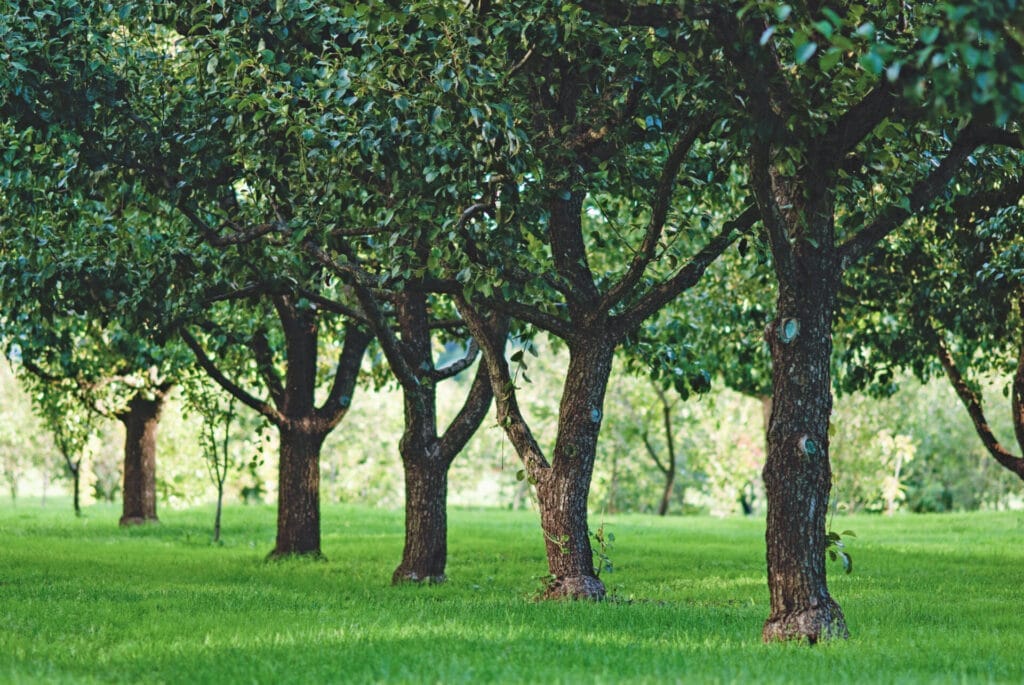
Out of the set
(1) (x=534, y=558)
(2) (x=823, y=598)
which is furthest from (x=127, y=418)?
(2) (x=823, y=598)

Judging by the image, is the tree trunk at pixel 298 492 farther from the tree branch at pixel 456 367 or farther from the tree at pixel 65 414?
the tree at pixel 65 414

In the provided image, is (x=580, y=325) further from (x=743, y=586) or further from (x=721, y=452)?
(x=721, y=452)

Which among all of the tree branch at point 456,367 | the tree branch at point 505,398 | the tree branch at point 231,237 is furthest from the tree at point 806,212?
the tree branch at point 456,367

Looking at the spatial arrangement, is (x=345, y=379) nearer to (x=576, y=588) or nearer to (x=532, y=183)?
(x=576, y=588)

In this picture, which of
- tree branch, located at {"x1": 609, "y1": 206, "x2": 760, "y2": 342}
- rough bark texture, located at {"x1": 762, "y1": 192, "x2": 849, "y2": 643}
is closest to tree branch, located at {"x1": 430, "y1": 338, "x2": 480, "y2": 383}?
tree branch, located at {"x1": 609, "y1": 206, "x2": 760, "y2": 342}

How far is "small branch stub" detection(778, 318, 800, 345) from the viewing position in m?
10.1

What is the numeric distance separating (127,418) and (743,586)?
18.2 meters

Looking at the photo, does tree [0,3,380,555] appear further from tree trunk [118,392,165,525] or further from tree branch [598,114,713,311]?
tree trunk [118,392,165,525]

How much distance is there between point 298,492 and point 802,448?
12.0 m

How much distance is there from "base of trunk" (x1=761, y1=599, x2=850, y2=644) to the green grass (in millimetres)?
238

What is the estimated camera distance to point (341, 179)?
41.7ft

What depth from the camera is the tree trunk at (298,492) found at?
20.2 meters

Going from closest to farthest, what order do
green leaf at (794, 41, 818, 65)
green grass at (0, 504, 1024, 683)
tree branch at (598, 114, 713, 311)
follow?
green leaf at (794, 41, 818, 65) → green grass at (0, 504, 1024, 683) → tree branch at (598, 114, 713, 311)

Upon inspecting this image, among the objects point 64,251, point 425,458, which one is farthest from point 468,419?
point 64,251
